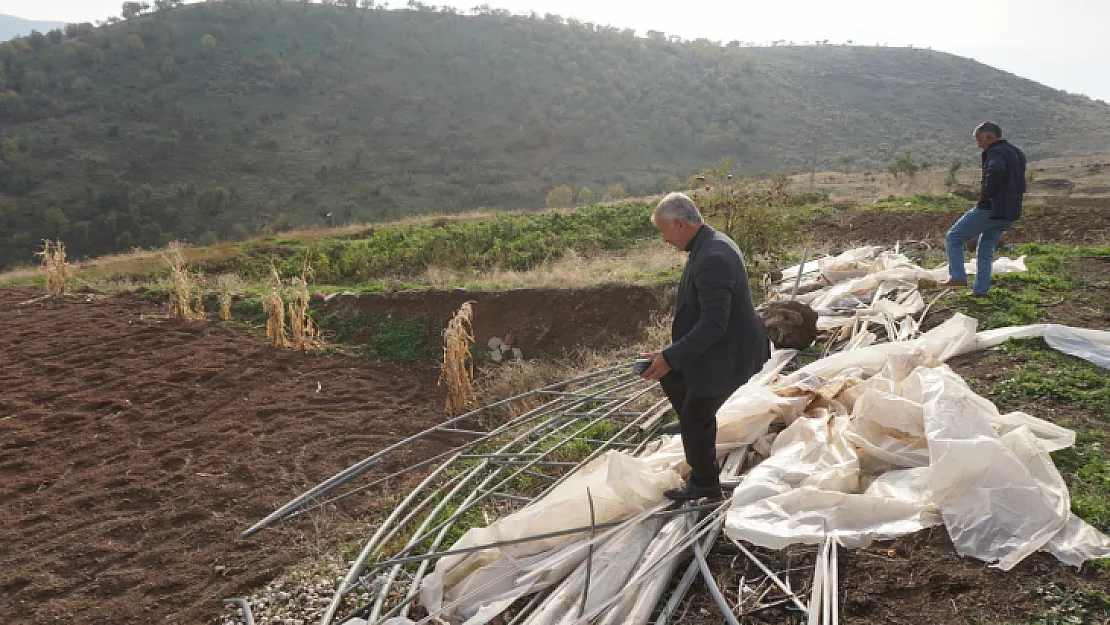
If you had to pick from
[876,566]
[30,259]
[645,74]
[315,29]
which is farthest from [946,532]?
[315,29]

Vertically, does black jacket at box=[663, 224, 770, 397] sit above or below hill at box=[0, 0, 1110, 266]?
below

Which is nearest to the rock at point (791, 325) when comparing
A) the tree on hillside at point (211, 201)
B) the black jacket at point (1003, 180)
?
the black jacket at point (1003, 180)

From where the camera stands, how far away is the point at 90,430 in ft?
19.4

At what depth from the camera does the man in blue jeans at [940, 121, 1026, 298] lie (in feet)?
18.9

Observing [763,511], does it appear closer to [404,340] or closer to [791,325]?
[791,325]

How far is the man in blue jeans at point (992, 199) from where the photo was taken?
5758mm

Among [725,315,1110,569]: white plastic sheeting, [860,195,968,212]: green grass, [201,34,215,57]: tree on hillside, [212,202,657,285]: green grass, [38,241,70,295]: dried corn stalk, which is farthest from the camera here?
[201,34,215,57]: tree on hillside

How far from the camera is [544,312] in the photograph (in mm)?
8711

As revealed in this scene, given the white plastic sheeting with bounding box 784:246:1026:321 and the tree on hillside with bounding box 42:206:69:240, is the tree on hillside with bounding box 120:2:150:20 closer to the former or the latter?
the tree on hillside with bounding box 42:206:69:240

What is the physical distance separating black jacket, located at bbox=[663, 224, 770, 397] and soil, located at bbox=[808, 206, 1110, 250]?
24.3 ft

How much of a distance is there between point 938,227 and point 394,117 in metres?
36.1

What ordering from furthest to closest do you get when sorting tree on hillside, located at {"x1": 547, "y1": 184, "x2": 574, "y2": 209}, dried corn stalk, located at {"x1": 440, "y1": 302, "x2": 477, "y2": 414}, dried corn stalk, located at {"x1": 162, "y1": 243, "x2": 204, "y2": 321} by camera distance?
tree on hillside, located at {"x1": 547, "y1": 184, "x2": 574, "y2": 209} → dried corn stalk, located at {"x1": 162, "y1": 243, "x2": 204, "y2": 321} → dried corn stalk, located at {"x1": 440, "y1": 302, "x2": 477, "y2": 414}

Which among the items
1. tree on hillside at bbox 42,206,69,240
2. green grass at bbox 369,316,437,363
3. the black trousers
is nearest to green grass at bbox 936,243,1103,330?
the black trousers

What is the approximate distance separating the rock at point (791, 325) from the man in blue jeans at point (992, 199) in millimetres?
1653
